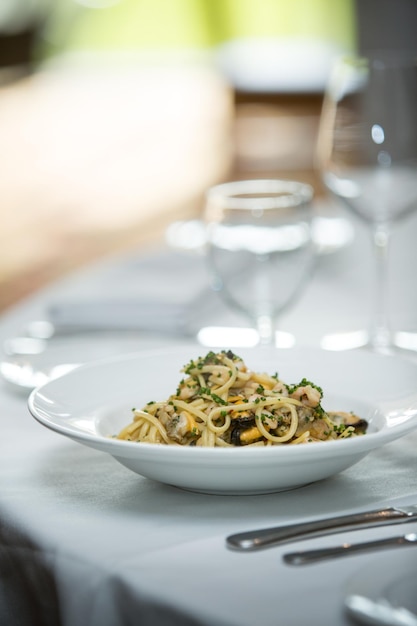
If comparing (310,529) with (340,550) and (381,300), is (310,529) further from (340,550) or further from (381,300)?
(381,300)

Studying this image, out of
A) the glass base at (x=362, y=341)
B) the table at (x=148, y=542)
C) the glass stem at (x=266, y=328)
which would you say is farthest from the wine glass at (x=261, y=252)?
the table at (x=148, y=542)

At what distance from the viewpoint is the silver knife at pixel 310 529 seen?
2.32ft

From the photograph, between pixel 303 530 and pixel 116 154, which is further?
pixel 116 154

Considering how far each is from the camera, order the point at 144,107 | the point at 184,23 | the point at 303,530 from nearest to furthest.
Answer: the point at 303,530
the point at 144,107
the point at 184,23

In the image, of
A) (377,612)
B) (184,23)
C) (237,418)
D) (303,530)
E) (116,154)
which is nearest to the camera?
(377,612)

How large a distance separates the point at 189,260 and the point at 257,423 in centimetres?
88

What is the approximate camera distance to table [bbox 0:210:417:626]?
0.65 meters

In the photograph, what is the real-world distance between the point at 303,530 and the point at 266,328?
0.57 meters

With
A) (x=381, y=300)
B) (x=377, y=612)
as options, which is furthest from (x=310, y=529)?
(x=381, y=300)

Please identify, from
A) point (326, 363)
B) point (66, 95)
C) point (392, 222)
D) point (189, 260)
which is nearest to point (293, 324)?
point (392, 222)

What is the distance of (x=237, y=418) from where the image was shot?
83cm

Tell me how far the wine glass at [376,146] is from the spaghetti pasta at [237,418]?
1.51 ft

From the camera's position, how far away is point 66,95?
6.18 metres

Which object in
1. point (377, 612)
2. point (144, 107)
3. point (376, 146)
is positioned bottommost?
point (377, 612)
